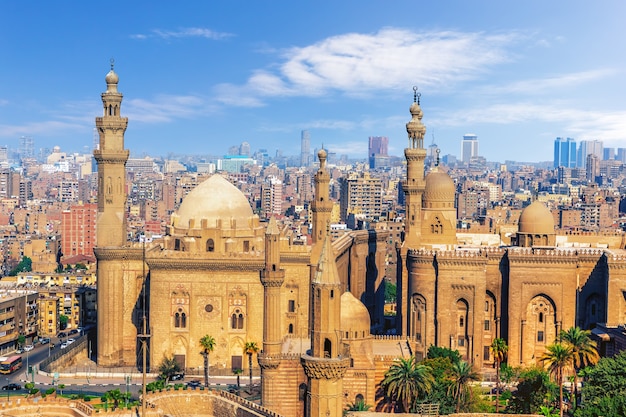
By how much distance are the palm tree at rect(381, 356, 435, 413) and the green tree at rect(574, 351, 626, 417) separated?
21.4ft

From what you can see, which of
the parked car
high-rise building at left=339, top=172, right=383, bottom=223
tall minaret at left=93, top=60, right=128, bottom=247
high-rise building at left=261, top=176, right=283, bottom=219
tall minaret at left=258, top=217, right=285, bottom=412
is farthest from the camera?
high-rise building at left=261, top=176, right=283, bottom=219

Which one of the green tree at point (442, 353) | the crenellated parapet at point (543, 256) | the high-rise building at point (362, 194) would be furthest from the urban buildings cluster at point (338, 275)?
the high-rise building at point (362, 194)

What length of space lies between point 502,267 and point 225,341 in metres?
16.9

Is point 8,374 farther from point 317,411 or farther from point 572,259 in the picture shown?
point 572,259

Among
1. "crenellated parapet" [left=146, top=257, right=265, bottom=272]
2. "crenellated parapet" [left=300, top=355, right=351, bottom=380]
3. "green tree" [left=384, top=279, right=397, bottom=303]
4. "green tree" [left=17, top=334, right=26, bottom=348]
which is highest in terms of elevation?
"crenellated parapet" [left=146, top=257, right=265, bottom=272]

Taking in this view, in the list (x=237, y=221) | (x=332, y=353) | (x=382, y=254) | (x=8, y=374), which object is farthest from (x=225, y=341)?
(x=382, y=254)

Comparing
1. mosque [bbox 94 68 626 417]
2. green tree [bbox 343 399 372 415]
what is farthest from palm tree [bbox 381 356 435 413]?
mosque [bbox 94 68 626 417]

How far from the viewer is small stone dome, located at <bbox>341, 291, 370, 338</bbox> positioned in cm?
4000

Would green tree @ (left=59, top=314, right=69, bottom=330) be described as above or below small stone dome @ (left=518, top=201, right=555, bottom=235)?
below

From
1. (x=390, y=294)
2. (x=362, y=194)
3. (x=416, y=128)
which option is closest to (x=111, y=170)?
(x=416, y=128)

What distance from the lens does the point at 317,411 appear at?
31.6 meters

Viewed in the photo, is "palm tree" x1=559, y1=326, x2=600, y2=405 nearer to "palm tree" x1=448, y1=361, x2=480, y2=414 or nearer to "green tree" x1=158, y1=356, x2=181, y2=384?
"palm tree" x1=448, y1=361, x2=480, y2=414

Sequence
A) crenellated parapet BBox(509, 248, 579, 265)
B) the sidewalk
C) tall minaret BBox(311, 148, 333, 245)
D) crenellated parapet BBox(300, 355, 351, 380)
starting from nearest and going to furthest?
crenellated parapet BBox(300, 355, 351, 380)
crenellated parapet BBox(509, 248, 579, 265)
the sidewalk
tall minaret BBox(311, 148, 333, 245)

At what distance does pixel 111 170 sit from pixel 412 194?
1934 cm
